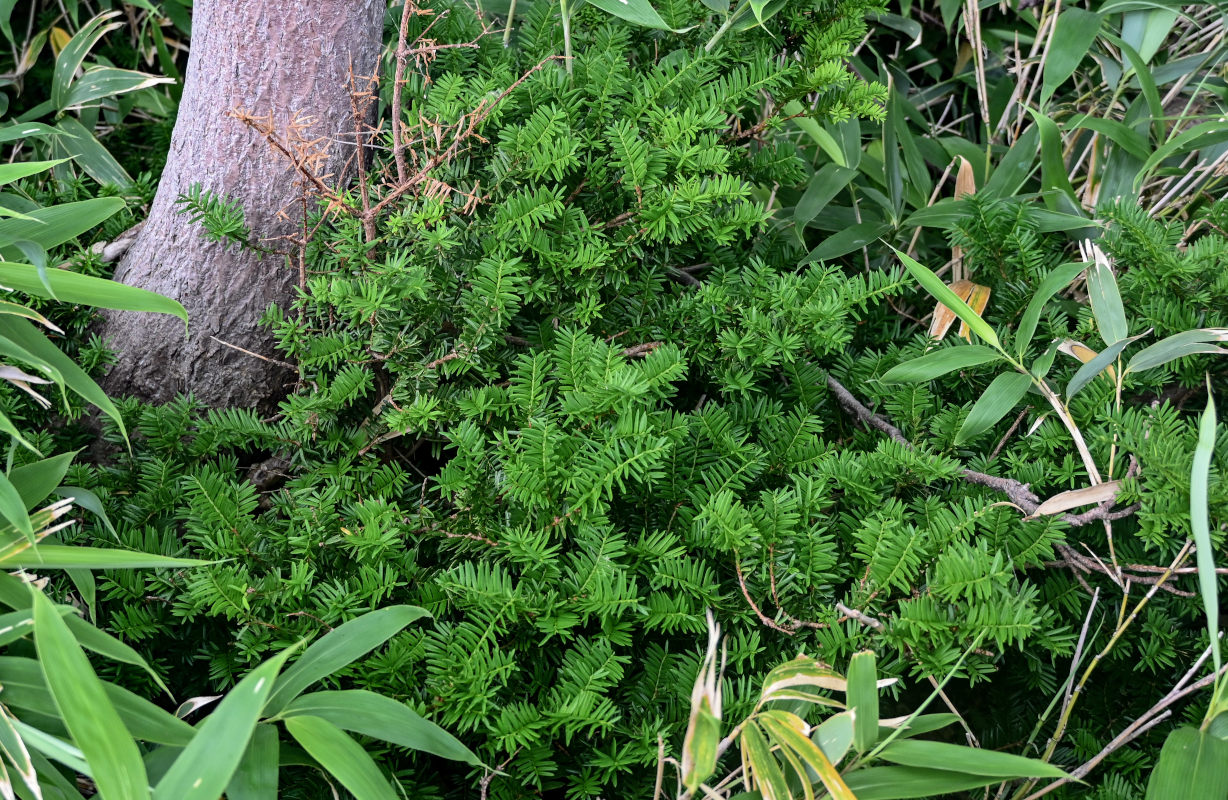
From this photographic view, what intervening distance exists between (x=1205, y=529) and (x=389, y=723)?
525 millimetres

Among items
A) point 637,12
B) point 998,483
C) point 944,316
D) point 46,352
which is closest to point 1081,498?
point 998,483

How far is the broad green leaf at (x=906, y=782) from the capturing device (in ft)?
1.84

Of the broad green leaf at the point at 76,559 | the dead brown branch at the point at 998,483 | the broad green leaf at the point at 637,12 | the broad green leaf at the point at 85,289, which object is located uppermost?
the broad green leaf at the point at 637,12

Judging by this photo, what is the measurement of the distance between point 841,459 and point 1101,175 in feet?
2.33

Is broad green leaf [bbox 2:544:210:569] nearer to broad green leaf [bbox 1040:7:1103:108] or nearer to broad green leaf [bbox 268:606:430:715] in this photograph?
broad green leaf [bbox 268:606:430:715]

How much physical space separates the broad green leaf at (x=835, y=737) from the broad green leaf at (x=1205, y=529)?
23cm

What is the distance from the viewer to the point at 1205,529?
1.88ft

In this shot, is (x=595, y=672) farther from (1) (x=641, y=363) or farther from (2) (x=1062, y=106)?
(2) (x=1062, y=106)

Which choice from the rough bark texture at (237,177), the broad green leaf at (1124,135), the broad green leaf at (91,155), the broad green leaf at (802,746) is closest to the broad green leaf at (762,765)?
the broad green leaf at (802,746)

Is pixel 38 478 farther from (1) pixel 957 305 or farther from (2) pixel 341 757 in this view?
(1) pixel 957 305

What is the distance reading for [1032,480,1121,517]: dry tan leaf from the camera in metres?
0.68

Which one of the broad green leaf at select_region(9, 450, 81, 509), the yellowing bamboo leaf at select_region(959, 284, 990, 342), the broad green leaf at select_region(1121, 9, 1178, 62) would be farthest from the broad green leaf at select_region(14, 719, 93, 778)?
the broad green leaf at select_region(1121, 9, 1178, 62)

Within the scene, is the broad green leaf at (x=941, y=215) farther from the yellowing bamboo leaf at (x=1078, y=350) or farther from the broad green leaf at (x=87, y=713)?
the broad green leaf at (x=87, y=713)

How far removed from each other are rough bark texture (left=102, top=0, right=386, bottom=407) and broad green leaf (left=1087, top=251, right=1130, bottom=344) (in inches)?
27.2
